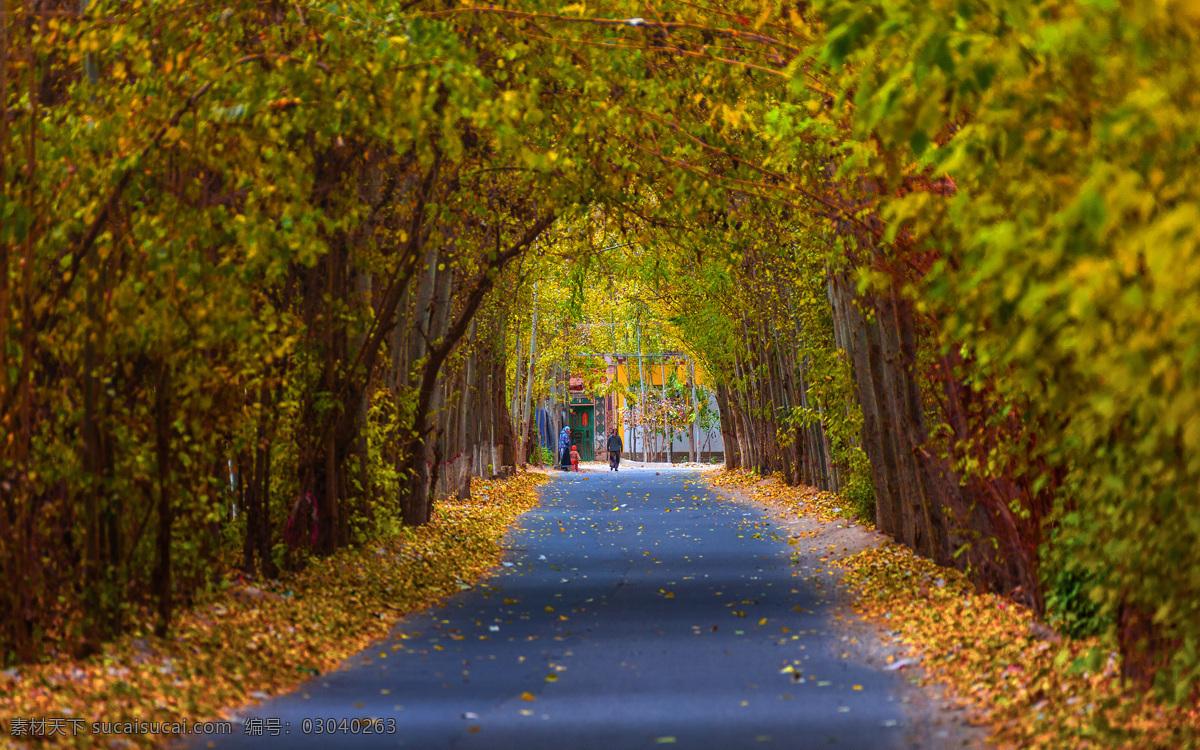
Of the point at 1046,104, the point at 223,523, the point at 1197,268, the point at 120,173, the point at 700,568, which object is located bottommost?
the point at 700,568

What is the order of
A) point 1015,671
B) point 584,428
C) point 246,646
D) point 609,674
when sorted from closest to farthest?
point 1015,671 < point 246,646 < point 609,674 < point 584,428

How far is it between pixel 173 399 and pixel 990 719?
5.54 metres

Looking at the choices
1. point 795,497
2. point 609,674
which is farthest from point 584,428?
point 609,674

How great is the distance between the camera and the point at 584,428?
7800cm

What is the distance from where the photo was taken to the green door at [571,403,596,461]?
77750mm

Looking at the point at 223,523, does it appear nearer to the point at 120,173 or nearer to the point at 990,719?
the point at 120,173

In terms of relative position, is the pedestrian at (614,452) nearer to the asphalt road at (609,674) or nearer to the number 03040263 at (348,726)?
the asphalt road at (609,674)

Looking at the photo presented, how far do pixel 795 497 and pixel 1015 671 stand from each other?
2064 cm

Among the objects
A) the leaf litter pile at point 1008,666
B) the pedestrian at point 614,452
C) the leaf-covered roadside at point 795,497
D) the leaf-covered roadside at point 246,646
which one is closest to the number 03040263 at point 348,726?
the leaf-covered roadside at point 246,646

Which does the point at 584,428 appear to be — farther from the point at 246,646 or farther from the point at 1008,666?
the point at 1008,666

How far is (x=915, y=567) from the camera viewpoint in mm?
14227

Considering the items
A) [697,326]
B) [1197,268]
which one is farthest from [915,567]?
[697,326]

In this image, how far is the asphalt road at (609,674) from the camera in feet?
23.9

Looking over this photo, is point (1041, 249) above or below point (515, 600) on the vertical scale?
above
